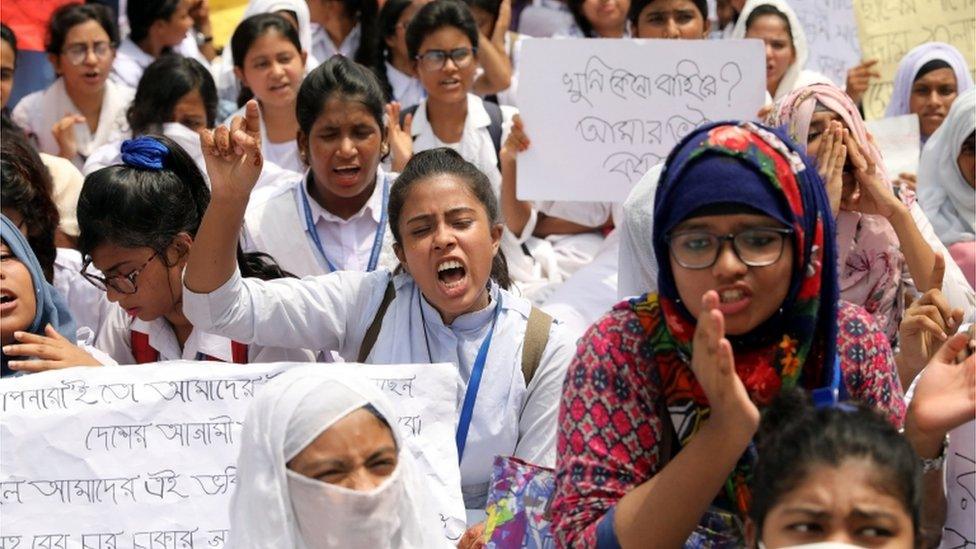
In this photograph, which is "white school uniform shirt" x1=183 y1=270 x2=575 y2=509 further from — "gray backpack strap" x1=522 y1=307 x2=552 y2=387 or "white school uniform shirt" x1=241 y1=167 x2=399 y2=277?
"white school uniform shirt" x1=241 y1=167 x2=399 y2=277

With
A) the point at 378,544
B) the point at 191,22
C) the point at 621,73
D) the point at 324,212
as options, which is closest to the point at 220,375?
the point at 378,544

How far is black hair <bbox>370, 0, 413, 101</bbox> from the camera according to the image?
8.11m

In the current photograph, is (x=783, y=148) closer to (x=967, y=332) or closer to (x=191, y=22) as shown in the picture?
(x=967, y=332)

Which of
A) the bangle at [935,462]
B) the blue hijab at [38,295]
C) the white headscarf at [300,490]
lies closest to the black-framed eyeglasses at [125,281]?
the blue hijab at [38,295]

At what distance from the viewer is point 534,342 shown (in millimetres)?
4168

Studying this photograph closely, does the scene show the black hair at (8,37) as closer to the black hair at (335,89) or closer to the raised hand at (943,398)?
the black hair at (335,89)

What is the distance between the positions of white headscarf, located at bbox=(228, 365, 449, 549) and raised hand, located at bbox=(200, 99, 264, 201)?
95 cm

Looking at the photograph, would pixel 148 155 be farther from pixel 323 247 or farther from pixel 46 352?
pixel 323 247

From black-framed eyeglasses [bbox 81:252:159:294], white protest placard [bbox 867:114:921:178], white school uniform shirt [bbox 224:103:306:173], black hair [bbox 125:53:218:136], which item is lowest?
black-framed eyeglasses [bbox 81:252:159:294]

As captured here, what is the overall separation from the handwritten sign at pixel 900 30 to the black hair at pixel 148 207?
4.90 m

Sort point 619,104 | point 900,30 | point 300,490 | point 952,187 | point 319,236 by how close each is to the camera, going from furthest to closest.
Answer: point 900,30, point 952,187, point 619,104, point 319,236, point 300,490

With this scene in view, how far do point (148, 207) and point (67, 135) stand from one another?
10.8 feet

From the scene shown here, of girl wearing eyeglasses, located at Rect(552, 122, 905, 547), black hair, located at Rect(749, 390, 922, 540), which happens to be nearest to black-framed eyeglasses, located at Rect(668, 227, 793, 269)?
girl wearing eyeglasses, located at Rect(552, 122, 905, 547)

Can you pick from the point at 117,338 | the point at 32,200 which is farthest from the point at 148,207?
the point at 32,200
